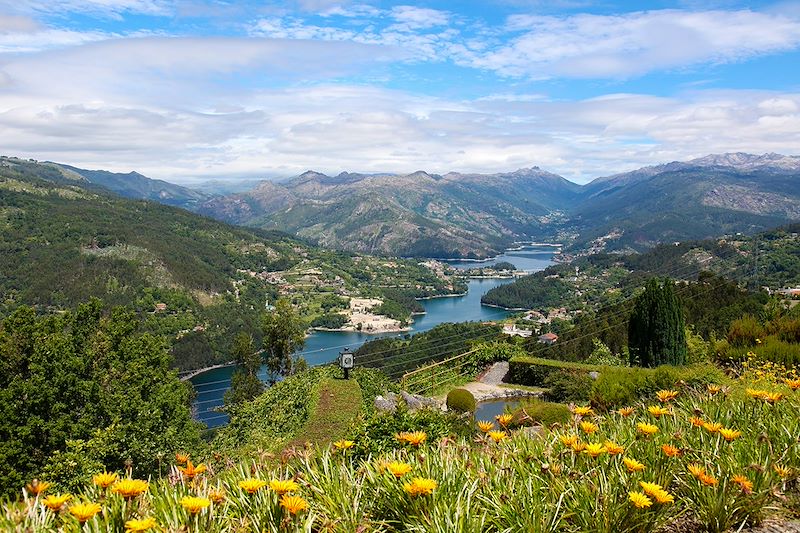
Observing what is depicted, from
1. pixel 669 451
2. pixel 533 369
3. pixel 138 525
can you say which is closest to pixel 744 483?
pixel 669 451

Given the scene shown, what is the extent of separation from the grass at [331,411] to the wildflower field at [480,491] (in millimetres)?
6940

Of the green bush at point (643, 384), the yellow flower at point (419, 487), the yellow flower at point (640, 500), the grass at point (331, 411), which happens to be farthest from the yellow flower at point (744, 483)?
the grass at point (331, 411)

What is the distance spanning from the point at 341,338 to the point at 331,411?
88.8 m

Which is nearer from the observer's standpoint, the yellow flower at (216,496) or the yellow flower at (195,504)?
the yellow flower at (195,504)

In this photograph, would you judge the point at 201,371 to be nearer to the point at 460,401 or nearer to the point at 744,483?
the point at 460,401

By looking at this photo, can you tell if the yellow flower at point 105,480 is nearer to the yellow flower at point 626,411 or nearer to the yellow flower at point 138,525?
the yellow flower at point 138,525

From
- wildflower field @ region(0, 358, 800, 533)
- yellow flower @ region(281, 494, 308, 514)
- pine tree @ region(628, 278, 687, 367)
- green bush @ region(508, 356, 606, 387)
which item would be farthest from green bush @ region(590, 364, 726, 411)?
pine tree @ region(628, 278, 687, 367)

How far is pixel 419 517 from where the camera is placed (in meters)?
2.39

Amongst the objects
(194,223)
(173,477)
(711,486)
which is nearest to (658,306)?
(711,486)

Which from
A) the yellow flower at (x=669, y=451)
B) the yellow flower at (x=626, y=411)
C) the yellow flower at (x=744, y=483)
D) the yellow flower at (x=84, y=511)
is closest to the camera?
the yellow flower at (x=84, y=511)

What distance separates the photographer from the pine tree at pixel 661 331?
1791cm

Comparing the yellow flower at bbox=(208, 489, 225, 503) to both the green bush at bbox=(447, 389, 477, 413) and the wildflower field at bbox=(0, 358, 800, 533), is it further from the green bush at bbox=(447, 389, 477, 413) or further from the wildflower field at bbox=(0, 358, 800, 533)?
the green bush at bbox=(447, 389, 477, 413)

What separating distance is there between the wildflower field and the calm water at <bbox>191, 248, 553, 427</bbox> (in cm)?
4163

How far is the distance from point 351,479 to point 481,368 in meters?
18.5
